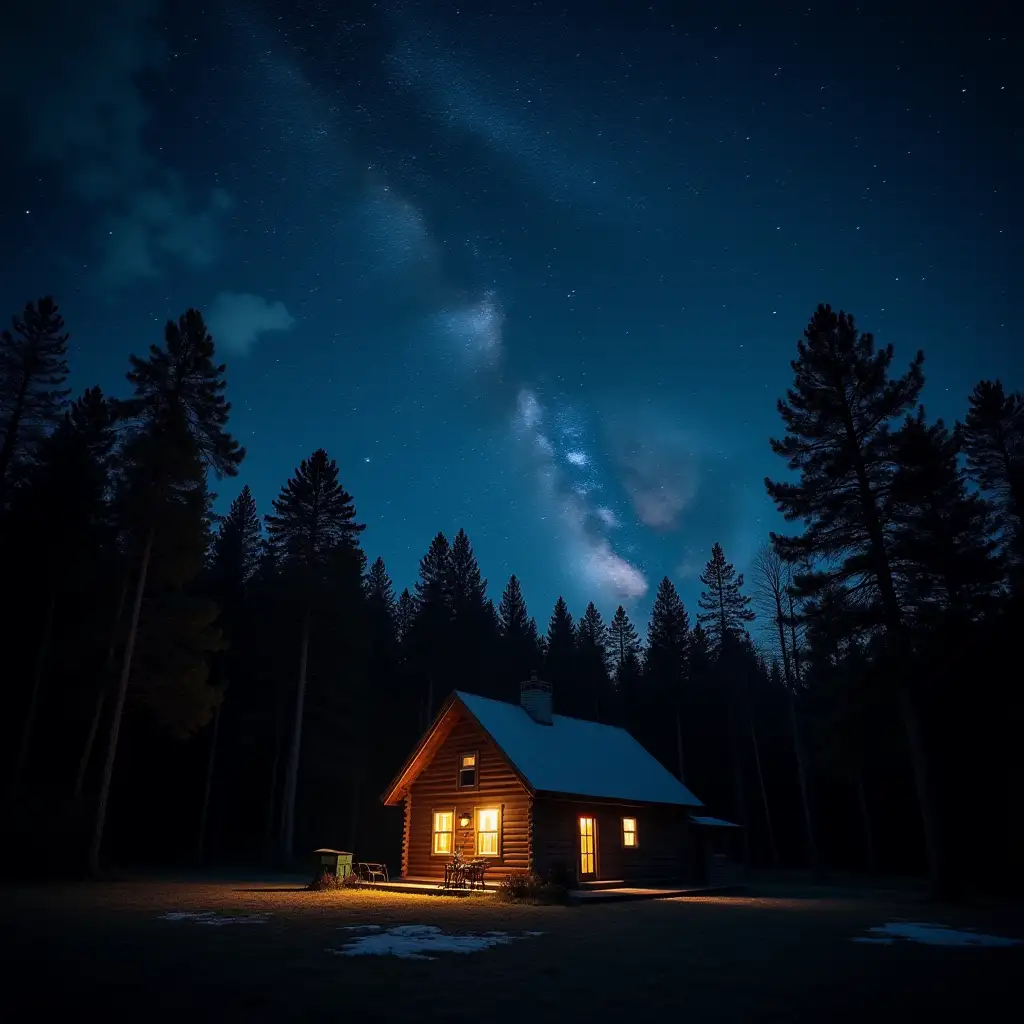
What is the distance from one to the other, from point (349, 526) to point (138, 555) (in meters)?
13.5

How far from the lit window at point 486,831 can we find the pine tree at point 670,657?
1061 inches

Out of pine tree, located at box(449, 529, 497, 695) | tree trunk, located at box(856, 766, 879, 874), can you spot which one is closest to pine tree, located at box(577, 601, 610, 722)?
pine tree, located at box(449, 529, 497, 695)

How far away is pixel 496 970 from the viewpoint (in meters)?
9.16

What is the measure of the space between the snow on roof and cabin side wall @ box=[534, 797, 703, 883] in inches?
22.8

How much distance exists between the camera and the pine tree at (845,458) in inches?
902

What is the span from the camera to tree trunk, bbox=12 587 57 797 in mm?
25625

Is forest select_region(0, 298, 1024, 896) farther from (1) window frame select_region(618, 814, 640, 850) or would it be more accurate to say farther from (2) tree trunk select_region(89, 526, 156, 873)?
(1) window frame select_region(618, 814, 640, 850)

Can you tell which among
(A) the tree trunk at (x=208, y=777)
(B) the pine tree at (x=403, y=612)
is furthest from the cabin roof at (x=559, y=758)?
(B) the pine tree at (x=403, y=612)

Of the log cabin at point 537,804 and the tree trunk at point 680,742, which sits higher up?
the tree trunk at point 680,742

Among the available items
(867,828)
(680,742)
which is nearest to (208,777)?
(680,742)

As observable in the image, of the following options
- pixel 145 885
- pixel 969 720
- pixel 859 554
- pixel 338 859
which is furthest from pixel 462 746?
pixel 969 720

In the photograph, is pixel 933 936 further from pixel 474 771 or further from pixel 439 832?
pixel 439 832

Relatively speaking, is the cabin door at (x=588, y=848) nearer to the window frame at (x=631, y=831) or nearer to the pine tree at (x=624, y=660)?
the window frame at (x=631, y=831)

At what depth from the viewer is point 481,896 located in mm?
22203
